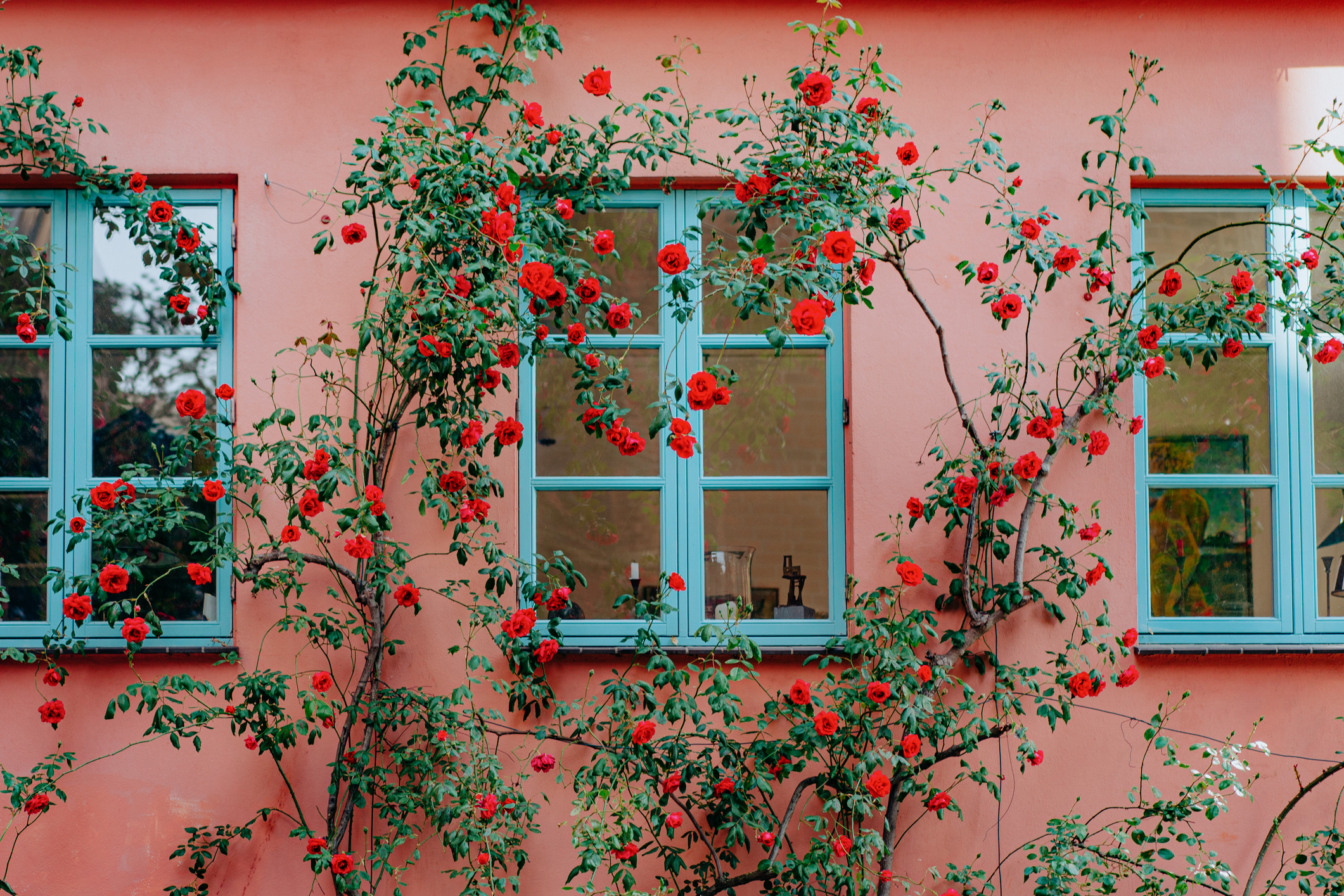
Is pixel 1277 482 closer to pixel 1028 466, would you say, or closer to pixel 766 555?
pixel 1028 466

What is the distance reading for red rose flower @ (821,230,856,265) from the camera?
2344 mm

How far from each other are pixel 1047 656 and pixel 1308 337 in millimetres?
1220

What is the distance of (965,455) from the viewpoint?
2.90 meters

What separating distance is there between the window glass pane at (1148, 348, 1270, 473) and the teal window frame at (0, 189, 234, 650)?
10.00 ft

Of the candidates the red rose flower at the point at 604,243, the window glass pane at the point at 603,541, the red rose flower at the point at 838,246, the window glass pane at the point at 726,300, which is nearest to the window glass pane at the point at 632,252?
the window glass pane at the point at 726,300

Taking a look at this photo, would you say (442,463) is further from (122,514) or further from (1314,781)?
(1314,781)

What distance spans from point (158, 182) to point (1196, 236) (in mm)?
3457

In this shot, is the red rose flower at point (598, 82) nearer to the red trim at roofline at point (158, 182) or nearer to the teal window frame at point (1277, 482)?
the red trim at roofline at point (158, 182)

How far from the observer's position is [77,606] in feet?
8.54

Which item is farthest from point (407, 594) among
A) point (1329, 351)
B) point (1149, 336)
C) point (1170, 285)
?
point (1329, 351)

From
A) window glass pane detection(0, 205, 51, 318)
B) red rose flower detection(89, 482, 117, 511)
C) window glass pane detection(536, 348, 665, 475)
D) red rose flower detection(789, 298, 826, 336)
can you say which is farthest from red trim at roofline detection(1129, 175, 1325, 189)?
window glass pane detection(0, 205, 51, 318)

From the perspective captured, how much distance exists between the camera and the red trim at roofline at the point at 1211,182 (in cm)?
300

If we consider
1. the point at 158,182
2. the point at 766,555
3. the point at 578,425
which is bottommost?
the point at 766,555

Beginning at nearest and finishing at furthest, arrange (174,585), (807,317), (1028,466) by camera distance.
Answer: (807,317) < (1028,466) < (174,585)
